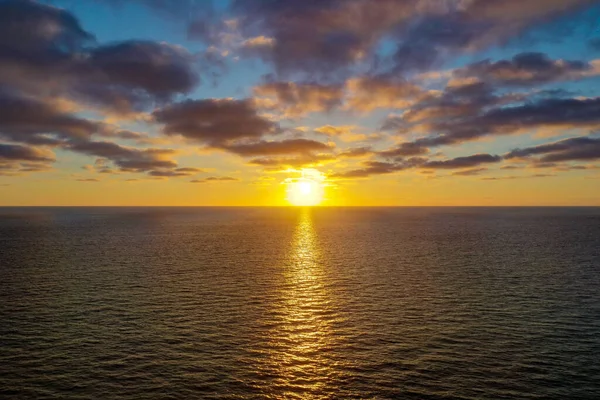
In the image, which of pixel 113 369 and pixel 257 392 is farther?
pixel 113 369

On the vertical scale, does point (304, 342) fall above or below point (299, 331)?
below

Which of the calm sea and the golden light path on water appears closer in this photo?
the calm sea

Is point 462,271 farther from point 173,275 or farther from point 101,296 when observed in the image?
point 101,296

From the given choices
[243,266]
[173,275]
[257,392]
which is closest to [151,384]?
[257,392]

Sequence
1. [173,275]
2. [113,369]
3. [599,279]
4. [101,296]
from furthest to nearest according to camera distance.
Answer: [173,275], [599,279], [101,296], [113,369]

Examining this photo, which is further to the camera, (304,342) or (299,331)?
(299,331)

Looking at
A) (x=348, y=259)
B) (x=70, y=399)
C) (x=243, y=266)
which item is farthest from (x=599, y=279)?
(x=70, y=399)

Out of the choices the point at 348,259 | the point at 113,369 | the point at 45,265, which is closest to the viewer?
the point at 113,369

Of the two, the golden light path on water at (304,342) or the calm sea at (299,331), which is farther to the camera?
the golden light path on water at (304,342)
